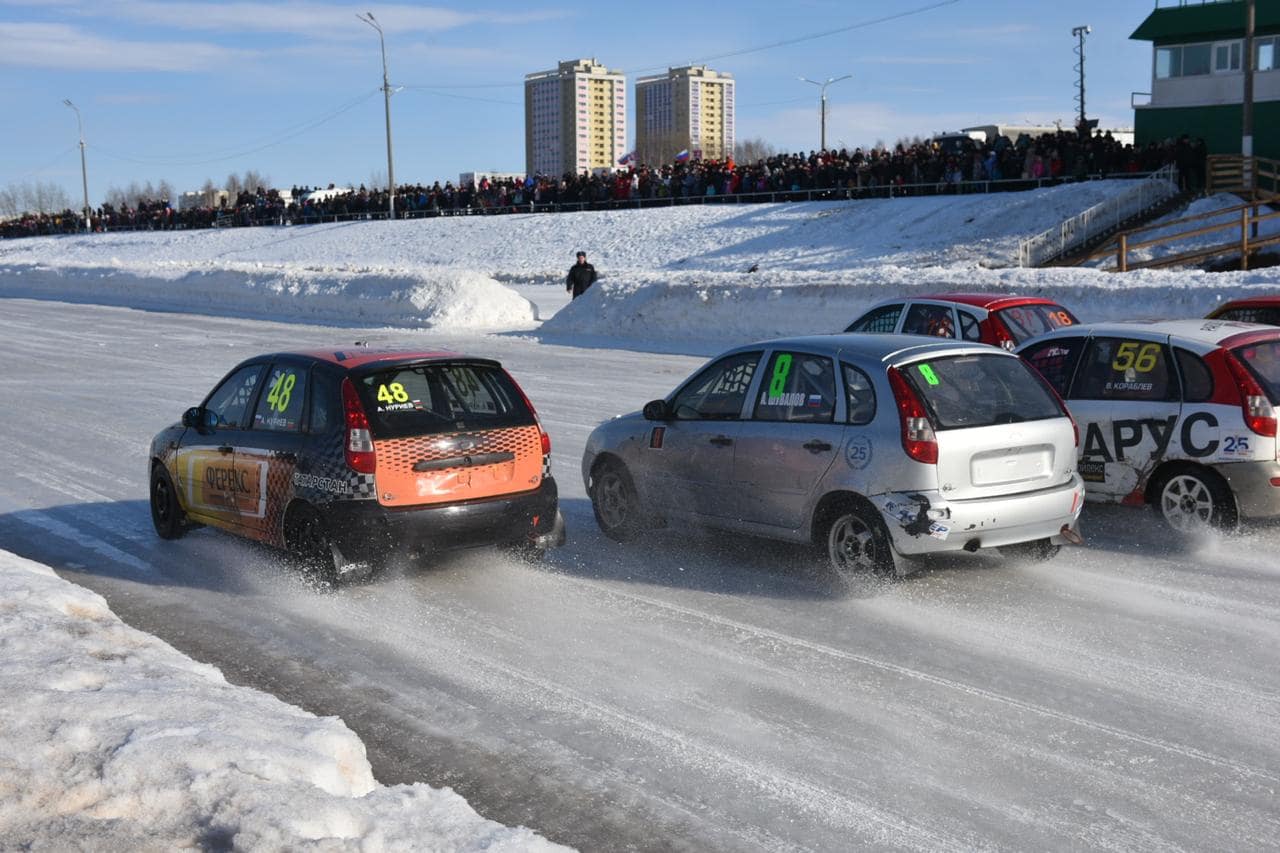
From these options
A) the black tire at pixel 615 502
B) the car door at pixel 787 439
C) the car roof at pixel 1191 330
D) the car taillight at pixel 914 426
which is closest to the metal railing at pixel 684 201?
the car roof at pixel 1191 330

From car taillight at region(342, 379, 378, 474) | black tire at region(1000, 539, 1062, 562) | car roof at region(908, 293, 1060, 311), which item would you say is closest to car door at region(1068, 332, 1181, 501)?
black tire at region(1000, 539, 1062, 562)

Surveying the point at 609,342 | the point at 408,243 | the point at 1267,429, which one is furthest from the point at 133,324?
the point at 1267,429

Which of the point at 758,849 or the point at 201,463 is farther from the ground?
the point at 201,463

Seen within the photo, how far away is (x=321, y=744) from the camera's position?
5.29 meters

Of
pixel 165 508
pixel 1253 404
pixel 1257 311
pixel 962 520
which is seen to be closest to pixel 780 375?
pixel 962 520

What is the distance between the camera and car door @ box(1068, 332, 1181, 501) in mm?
9477

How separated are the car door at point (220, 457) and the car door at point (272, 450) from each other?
88mm

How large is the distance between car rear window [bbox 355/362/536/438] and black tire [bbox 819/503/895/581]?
2.12 metres

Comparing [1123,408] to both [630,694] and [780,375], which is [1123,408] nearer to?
[780,375]

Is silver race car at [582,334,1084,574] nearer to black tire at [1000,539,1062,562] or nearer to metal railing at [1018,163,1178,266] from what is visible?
black tire at [1000,539,1062,562]

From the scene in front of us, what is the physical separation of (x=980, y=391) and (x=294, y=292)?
34746mm

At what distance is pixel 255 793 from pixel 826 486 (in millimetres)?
4386

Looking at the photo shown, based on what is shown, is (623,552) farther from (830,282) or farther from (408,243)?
(408,243)

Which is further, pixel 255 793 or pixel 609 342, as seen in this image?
pixel 609 342
